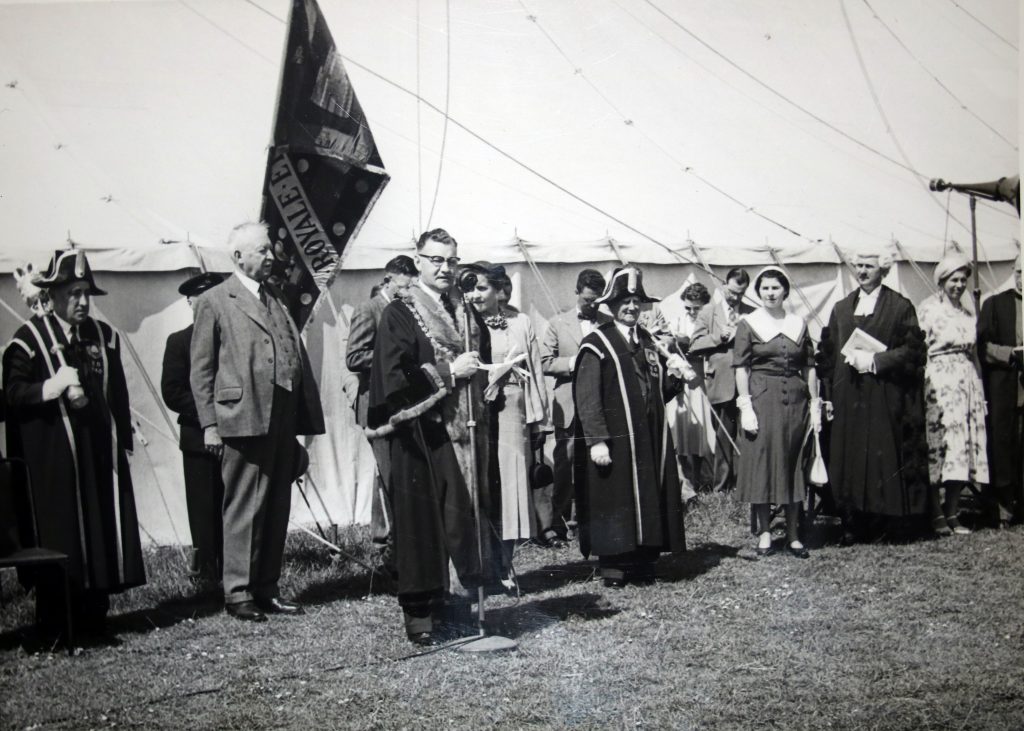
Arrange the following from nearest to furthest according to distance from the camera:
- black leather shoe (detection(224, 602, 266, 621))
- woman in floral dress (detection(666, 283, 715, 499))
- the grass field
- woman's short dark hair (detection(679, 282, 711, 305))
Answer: the grass field, black leather shoe (detection(224, 602, 266, 621)), woman's short dark hair (detection(679, 282, 711, 305)), woman in floral dress (detection(666, 283, 715, 499))

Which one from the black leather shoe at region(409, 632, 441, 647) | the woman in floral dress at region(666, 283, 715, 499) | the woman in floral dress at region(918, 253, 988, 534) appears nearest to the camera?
the black leather shoe at region(409, 632, 441, 647)

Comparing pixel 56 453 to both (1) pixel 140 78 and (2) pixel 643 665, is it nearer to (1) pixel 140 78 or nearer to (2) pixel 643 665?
(1) pixel 140 78

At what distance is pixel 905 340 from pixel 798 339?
606mm

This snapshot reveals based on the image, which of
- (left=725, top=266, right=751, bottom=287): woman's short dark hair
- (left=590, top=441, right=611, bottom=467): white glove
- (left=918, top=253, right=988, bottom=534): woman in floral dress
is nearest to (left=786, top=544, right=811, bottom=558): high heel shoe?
(left=918, top=253, right=988, bottom=534): woman in floral dress

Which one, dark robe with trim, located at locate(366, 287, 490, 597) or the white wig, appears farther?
the white wig

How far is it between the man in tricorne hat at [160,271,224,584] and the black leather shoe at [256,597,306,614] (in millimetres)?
529

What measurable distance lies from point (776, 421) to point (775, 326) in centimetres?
45

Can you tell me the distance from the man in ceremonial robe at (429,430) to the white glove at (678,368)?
4.31ft

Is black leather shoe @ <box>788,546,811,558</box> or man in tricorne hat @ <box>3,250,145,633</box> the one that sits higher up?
man in tricorne hat @ <box>3,250,145,633</box>

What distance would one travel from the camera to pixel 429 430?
3793 millimetres

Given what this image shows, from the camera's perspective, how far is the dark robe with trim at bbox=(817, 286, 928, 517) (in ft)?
17.6

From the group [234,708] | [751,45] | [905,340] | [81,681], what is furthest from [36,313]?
[905,340]

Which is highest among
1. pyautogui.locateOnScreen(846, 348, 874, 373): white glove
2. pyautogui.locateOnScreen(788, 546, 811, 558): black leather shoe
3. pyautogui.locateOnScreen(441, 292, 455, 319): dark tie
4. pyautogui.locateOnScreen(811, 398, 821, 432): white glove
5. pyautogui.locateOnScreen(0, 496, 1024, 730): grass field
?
pyautogui.locateOnScreen(441, 292, 455, 319): dark tie

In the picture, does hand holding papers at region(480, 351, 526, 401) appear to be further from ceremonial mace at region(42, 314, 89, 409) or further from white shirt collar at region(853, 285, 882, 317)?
white shirt collar at region(853, 285, 882, 317)
